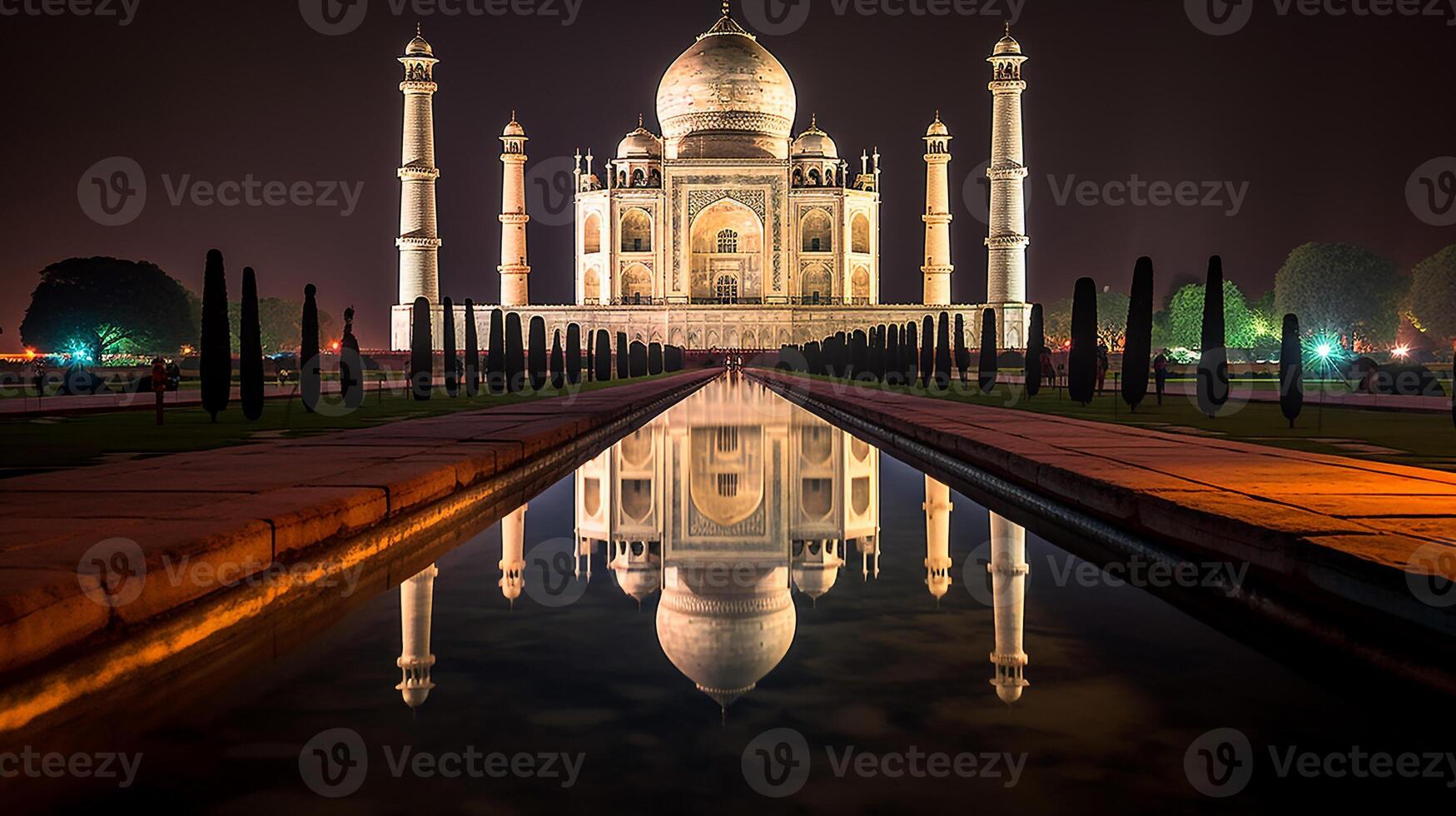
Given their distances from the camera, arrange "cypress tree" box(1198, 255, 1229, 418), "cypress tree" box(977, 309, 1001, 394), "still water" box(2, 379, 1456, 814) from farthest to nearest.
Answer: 1. "cypress tree" box(977, 309, 1001, 394)
2. "cypress tree" box(1198, 255, 1229, 418)
3. "still water" box(2, 379, 1456, 814)

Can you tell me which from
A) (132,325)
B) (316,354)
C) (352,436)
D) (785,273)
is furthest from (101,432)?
(785,273)

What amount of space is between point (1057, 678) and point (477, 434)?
255 inches

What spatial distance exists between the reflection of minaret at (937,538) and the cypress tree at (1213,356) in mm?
6255

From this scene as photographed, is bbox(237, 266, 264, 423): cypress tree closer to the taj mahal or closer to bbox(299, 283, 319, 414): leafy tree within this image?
bbox(299, 283, 319, 414): leafy tree

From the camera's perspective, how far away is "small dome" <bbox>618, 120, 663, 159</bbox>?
5766cm

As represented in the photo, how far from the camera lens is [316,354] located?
49.2ft

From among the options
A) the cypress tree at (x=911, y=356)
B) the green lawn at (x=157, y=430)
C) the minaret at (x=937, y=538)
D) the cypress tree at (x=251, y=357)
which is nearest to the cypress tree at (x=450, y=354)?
the green lawn at (x=157, y=430)

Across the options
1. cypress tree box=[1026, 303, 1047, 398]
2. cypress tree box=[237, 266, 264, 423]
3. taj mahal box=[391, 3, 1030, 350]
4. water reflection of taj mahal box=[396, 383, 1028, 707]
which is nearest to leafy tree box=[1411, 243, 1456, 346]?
taj mahal box=[391, 3, 1030, 350]

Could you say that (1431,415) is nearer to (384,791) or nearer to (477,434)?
(477,434)

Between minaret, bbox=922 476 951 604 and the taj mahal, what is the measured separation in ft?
134

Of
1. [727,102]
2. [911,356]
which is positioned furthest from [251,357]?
[727,102]

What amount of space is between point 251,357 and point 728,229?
4560 cm

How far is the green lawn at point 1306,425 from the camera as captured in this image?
314 inches

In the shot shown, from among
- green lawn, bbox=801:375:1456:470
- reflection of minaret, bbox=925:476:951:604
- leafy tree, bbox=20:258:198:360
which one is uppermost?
leafy tree, bbox=20:258:198:360
